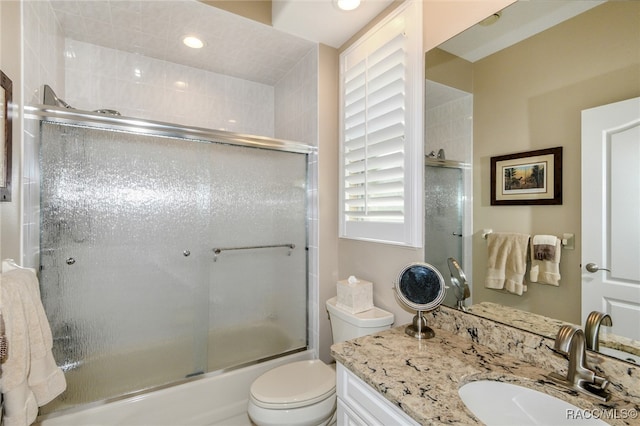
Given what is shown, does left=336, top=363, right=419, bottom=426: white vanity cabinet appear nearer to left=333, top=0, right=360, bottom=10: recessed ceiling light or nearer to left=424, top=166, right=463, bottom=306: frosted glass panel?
left=424, top=166, right=463, bottom=306: frosted glass panel

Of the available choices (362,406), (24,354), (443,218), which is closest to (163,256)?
(24,354)

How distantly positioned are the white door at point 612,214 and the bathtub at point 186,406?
173 centimetres

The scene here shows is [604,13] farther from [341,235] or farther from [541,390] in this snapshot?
[341,235]

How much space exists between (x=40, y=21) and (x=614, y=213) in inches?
95.3

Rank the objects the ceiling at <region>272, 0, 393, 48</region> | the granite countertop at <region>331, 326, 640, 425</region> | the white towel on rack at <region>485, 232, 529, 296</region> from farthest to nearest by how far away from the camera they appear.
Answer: the ceiling at <region>272, 0, 393, 48</region> < the white towel on rack at <region>485, 232, 529, 296</region> < the granite countertop at <region>331, 326, 640, 425</region>

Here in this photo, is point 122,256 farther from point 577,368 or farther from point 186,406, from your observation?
point 577,368

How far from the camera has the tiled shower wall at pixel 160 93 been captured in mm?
1273

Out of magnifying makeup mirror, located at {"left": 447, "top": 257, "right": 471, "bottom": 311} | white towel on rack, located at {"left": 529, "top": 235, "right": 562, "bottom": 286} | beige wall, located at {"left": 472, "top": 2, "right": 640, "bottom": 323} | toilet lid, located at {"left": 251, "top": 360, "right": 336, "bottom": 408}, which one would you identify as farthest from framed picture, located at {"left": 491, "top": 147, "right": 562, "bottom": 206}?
toilet lid, located at {"left": 251, "top": 360, "right": 336, "bottom": 408}

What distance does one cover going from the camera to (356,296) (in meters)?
1.54

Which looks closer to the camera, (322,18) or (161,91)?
(322,18)

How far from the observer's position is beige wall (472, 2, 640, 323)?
0.80m

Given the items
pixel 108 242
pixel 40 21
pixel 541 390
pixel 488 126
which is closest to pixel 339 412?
pixel 541 390

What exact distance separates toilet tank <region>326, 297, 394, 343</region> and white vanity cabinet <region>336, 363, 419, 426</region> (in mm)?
399

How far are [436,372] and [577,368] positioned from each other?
0.38 m
